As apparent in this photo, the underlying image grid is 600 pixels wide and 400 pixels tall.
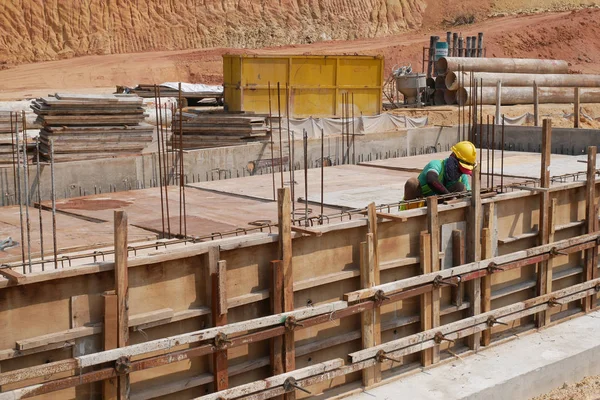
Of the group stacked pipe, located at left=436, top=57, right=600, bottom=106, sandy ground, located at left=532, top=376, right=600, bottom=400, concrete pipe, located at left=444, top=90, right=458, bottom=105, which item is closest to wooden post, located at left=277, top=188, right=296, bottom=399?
sandy ground, located at left=532, top=376, right=600, bottom=400

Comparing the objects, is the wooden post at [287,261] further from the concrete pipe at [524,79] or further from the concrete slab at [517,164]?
the concrete pipe at [524,79]

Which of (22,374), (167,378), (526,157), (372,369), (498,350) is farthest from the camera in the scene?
(526,157)

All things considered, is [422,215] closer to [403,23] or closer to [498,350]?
[498,350]

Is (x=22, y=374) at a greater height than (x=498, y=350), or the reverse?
(x=22, y=374)

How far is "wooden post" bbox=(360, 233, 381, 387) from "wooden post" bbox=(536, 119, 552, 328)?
3.12 m

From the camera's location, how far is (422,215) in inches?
398

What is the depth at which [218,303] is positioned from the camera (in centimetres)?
818

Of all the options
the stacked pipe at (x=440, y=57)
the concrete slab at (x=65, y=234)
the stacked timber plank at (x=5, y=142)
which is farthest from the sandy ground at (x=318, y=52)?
the concrete slab at (x=65, y=234)

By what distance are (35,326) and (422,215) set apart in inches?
185

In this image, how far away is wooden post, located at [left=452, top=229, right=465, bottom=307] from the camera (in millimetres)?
10578

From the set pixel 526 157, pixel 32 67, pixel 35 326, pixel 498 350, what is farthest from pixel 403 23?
pixel 35 326

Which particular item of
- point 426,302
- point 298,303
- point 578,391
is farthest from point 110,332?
point 578,391

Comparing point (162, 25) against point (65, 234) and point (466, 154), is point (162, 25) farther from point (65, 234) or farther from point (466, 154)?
point (466, 154)

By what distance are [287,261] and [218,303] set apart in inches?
34.3
